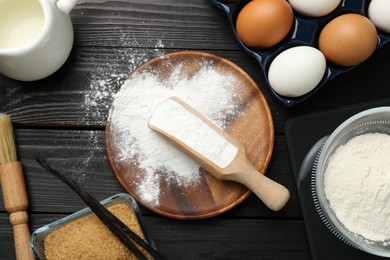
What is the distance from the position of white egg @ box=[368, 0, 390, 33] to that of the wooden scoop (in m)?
0.36

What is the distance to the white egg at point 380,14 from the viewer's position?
988mm

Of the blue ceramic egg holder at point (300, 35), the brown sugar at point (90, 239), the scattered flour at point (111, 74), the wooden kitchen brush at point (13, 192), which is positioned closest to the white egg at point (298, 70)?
the blue ceramic egg holder at point (300, 35)

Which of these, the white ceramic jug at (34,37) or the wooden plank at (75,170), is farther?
the wooden plank at (75,170)

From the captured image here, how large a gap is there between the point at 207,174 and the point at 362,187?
0.98 feet

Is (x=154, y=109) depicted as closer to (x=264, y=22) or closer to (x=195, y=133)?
(x=195, y=133)

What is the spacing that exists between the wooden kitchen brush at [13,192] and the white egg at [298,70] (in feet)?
1.75

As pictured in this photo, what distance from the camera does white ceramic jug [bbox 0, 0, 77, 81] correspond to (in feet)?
3.13

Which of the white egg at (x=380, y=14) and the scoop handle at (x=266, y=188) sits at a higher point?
the white egg at (x=380, y=14)

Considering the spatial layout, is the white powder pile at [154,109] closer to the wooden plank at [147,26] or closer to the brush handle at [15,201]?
the wooden plank at [147,26]

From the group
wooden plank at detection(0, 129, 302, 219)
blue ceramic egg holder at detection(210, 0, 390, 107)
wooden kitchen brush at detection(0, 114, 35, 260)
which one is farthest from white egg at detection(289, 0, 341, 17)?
wooden kitchen brush at detection(0, 114, 35, 260)

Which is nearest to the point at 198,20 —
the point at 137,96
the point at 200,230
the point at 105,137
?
the point at 137,96

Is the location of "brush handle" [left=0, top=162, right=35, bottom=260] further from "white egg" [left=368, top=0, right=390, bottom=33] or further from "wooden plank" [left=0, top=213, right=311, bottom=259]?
"white egg" [left=368, top=0, right=390, bottom=33]

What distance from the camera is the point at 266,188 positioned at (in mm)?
994

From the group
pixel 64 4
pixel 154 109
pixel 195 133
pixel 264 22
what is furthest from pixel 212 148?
pixel 64 4
